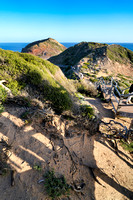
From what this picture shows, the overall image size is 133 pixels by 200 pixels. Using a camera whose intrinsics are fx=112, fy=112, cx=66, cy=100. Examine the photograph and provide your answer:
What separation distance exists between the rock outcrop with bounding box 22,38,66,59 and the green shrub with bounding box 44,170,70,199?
53.0m

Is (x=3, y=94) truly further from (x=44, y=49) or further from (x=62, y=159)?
(x=44, y=49)

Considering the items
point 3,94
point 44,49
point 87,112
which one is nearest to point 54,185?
point 87,112

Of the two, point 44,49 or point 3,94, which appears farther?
point 44,49

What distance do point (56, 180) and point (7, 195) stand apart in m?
1.24

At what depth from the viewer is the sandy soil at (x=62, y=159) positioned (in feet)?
10.0

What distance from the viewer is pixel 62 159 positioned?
389cm

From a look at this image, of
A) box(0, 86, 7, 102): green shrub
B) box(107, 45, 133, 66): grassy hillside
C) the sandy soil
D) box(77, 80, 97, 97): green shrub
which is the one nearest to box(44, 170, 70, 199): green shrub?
the sandy soil

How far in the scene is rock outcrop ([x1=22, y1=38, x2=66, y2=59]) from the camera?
169 feet

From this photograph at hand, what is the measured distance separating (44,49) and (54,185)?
58.3 meters

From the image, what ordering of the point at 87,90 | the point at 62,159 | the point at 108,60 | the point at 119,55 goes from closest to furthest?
the point at 62,159
the point at 87,90
the point at 108,60
the point at 119,55

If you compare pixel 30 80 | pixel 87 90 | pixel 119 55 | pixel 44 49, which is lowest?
pixel 87 90

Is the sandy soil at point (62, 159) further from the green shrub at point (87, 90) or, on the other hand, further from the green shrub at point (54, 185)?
the green shrub at point (87, 90)

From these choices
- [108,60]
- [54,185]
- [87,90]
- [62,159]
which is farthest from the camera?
[108,60]

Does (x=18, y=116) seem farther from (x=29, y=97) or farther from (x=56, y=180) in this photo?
(x=56, y=180)
